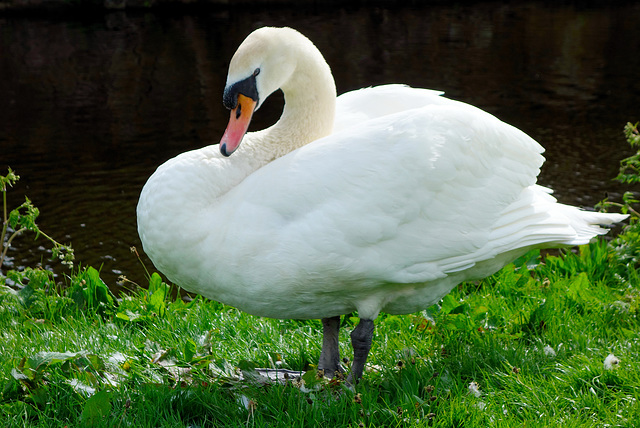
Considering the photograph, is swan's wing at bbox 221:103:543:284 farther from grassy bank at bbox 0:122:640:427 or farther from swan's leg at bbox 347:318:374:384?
grassy bank at bbox 0:122:640:427

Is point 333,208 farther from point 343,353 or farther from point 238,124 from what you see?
point 343,353

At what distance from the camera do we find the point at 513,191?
3.48 meters

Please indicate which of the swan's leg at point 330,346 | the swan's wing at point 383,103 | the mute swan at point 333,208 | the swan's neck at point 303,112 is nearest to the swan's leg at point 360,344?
the mute swan at point 333,208

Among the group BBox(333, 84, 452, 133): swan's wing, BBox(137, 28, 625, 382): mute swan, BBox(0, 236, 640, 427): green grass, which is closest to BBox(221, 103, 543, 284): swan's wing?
BBox(137, 28, 625, 382): mute swan

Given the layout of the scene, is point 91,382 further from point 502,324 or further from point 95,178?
point 95,178

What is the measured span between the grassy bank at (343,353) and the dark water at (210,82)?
223 cm

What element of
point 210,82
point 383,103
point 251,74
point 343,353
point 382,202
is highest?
point 251,74

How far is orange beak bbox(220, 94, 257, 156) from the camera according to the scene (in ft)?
11.0

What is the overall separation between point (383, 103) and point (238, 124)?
819 mm

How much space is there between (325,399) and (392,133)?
1.10 m

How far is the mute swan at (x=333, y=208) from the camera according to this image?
9.94ft

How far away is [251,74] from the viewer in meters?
3.35

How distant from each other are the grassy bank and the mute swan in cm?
30

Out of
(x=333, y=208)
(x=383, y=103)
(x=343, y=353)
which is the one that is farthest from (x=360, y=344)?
(x=383, y=103)
